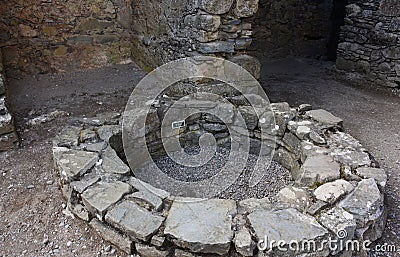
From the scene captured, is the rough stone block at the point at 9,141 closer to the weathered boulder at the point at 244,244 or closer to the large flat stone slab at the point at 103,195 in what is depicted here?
the large flat stone slab at the point at 103,195

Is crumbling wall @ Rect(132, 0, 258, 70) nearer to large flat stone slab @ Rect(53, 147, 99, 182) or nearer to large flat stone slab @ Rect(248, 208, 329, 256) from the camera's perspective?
large flat stone slab @ Rect(53, 147, 99, 182)

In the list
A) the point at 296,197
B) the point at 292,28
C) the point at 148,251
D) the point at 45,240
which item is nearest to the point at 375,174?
the point at 296,197

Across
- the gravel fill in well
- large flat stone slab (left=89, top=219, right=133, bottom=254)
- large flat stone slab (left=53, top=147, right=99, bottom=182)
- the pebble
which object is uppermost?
large flat stone slab (left=53, top=147, right=99, bottom=182)

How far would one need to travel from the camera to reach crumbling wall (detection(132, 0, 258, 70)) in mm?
3975

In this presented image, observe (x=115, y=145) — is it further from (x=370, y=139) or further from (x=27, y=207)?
(x=370, y=139)

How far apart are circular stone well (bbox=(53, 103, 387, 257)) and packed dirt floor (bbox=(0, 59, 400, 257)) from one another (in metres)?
0.18

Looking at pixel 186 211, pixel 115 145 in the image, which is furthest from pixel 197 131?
pixel 186 211

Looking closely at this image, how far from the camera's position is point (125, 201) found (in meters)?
2.33

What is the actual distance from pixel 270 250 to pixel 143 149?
1.87 meters

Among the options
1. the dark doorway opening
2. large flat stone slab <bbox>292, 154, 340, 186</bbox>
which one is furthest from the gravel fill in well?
the dark doorway opening

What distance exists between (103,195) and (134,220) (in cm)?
34

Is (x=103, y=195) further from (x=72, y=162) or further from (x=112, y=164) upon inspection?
(x=72, y=162)

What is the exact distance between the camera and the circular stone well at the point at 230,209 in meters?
2.03

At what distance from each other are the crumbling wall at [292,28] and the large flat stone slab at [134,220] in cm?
534
